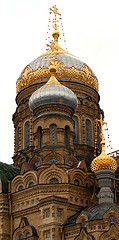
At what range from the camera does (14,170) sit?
995 inches

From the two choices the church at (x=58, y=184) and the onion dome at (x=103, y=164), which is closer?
the church at (x=58, y=184)

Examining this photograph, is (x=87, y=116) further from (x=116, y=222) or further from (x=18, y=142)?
(x=116, y=222)

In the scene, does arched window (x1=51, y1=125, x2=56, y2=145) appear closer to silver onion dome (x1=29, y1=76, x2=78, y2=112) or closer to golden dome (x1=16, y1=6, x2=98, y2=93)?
silver onion dome (x1=29, y1=76, x2=78, y2=112)

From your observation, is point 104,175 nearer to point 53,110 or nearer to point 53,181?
point 53,181

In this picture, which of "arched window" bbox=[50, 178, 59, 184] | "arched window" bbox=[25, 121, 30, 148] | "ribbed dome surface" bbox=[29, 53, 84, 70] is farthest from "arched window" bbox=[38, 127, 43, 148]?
"ribbed dome surface" bbox=[29, 53, 84, 70]

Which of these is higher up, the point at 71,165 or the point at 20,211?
the point at 71,165

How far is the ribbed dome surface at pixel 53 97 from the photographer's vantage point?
24141 millimetres

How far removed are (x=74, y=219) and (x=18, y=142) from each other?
820cm

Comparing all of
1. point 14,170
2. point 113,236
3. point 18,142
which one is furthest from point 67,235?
point 18,142

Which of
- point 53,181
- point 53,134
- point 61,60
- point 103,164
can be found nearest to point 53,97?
point 53,134

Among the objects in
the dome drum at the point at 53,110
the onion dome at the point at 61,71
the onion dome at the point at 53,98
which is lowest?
the dome drum at the point at 53,110

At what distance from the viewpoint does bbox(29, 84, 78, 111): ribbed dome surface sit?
2414 centimetres

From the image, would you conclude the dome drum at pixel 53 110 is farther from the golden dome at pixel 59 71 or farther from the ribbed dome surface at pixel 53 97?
the golden dome at pixel 59 71

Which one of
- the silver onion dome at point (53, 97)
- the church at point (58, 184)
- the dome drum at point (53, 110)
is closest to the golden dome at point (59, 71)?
the church at point (58, 184)
